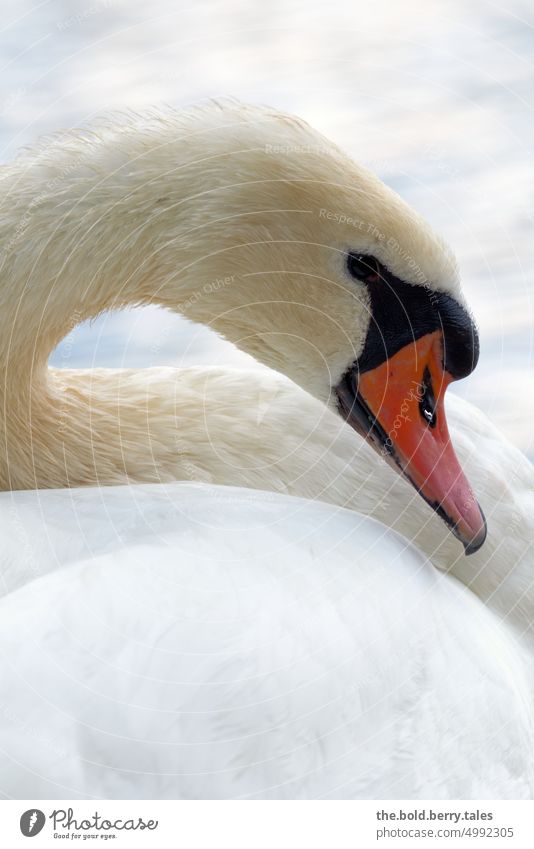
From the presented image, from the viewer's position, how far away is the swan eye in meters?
2.61

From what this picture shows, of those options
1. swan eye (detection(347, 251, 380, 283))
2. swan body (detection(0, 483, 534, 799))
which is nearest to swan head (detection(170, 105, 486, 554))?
swan eye (detection(347, 251, 380, 283))

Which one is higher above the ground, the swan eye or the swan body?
the swan eye

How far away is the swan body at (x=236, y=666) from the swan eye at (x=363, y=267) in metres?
0.51

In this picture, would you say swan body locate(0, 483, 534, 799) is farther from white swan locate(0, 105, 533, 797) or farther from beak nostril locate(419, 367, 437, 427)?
beak nostril locate(419, 367, 437, 427)

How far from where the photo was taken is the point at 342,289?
8.77ft

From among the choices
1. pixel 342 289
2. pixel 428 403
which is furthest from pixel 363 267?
pixel 428 403

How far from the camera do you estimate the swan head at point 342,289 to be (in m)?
2.56

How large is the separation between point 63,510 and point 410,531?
0.81 meters

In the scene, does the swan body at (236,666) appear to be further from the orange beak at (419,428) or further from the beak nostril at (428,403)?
Result: the beak nostril at (428,403)

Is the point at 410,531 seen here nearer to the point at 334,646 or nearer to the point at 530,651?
the point at 530,651

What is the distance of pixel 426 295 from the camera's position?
2619 mm

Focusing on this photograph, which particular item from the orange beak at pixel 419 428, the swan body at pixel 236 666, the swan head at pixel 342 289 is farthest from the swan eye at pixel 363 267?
the swan body at pixel 236 666

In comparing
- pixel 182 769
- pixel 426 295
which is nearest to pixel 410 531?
pixel 426 295

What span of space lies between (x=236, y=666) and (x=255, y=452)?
78cm
